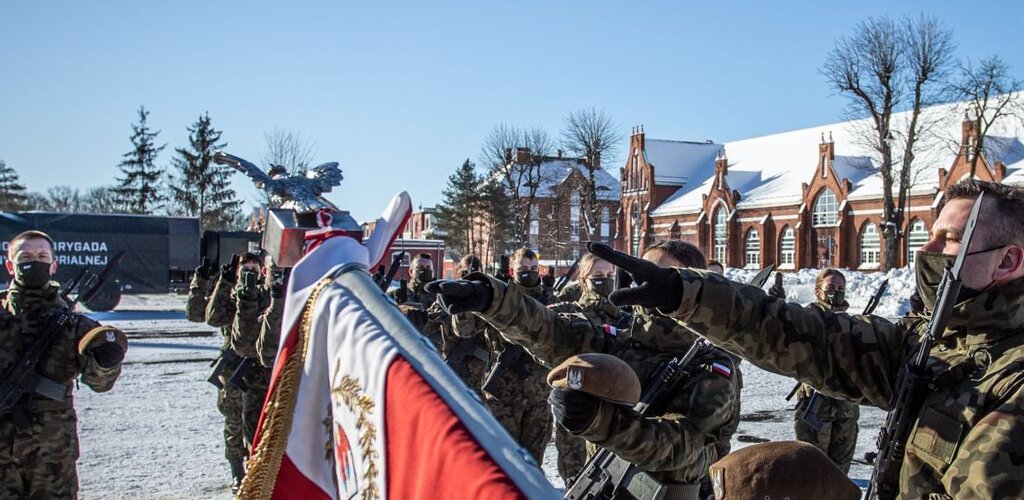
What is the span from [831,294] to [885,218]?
33330 millimetres

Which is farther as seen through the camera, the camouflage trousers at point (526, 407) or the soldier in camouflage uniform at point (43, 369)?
the camouflage trousers at point (526, 407)

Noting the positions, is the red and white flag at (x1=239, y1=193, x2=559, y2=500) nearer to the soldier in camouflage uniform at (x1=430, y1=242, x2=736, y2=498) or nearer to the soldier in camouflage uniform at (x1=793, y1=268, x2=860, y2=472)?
the soldier in camouflage uniform at (x1=430, y1=242, x2=736, y2=498)

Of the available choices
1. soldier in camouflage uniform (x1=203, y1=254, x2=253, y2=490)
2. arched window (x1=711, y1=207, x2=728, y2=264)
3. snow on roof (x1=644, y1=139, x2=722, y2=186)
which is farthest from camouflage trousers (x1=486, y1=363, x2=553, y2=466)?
snow on roof (x1=644, y1=139, x2=722, y2=186)

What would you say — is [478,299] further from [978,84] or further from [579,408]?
[978,84]

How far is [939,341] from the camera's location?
2.11 metres

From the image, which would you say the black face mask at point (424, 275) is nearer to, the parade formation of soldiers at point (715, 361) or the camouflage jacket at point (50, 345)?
the parade formation of soldiers at point (715, 361)

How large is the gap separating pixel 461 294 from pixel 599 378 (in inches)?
30.6

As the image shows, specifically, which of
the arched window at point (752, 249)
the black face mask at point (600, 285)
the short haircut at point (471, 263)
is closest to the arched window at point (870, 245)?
the arched window at point (752, 249)

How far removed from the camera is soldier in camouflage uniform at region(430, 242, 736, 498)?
8.95 ft

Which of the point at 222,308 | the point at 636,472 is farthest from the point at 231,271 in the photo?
the point at 636,472

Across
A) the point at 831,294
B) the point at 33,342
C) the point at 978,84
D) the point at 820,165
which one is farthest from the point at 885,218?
the point at 33,342

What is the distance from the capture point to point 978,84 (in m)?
35.6

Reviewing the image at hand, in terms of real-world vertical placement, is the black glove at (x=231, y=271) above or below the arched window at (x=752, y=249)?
above

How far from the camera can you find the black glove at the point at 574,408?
2.59m
